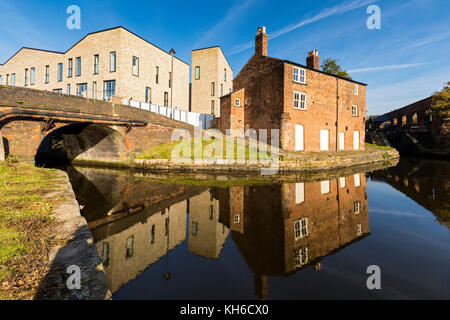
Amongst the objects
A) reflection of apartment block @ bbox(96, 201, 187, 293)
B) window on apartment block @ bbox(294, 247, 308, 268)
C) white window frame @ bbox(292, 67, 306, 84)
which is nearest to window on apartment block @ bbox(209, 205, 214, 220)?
reflection of apartment block @ bbox(96, 201, 187, 293)

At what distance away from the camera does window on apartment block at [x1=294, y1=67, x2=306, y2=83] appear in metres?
20.6

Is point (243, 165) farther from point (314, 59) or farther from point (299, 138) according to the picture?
point (314, 59)

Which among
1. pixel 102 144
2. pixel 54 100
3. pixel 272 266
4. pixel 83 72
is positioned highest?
pixel 83 72

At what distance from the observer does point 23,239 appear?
3496 mm

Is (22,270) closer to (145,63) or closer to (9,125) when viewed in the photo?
(9,125)

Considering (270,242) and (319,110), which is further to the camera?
(319,110)

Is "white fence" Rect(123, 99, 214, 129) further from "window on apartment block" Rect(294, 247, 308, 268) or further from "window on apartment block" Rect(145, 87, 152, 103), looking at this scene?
"window on apartment block" Rect(294, 247, 308, 268)

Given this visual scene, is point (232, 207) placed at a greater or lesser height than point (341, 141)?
lesser

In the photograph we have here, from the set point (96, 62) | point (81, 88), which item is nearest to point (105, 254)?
point (96, 62)

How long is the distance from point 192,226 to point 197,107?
30327mm

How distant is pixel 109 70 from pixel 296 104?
23157 mm

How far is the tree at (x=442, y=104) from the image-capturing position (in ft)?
96.1

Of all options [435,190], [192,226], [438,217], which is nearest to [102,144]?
[192,226]

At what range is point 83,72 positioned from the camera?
28.2 m
